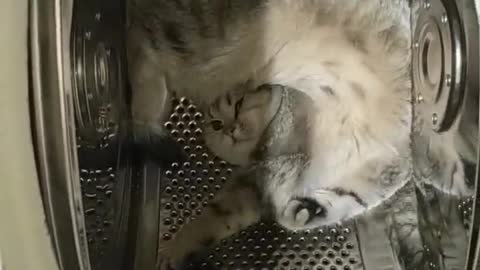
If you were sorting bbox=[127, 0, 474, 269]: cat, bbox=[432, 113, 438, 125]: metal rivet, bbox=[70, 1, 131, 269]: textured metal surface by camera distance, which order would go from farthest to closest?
bbox=[127, 0, 474, 269]: cat → bbox=[432, 113, 438, 125]: metal rivet → bbox=[70, 1, 131, 269]: textured metal surface

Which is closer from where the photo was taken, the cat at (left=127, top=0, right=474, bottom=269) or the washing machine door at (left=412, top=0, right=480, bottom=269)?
the washing machine door at (left=412, top=0, right=480, bottom=269)

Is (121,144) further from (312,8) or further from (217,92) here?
(312,8)

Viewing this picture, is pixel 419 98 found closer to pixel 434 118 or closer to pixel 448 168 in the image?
pixel 434 118

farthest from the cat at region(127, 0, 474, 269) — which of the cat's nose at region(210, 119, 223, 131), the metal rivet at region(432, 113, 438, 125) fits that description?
the metal rivet at region(432, 113, 438, 125)

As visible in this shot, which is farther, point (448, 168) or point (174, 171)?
point (174, 171)

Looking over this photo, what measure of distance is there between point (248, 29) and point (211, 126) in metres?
0.13

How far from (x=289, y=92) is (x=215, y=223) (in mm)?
194

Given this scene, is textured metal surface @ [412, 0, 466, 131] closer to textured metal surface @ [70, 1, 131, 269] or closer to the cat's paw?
the cat's paw

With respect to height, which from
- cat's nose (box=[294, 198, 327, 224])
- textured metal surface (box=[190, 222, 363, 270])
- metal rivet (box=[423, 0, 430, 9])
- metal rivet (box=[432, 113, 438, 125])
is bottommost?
textured metal surface (box=[190, 222, 363, 270])

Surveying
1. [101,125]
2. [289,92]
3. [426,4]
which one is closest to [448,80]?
[426,4]

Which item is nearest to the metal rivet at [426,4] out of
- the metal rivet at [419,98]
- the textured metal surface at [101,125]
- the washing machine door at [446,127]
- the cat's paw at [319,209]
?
the washing machine door at [446,127]

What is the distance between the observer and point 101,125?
879 millimetres

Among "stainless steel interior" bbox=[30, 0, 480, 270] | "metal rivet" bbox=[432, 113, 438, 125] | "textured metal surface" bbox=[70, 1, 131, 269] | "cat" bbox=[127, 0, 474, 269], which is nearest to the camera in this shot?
"stainless steel interior" bbox=[30, 0, 480, 270]

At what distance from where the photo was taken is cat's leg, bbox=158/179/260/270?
1.09 m
